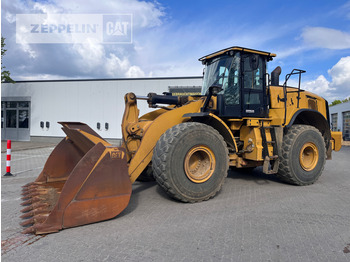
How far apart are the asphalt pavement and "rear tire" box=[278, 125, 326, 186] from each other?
72cm

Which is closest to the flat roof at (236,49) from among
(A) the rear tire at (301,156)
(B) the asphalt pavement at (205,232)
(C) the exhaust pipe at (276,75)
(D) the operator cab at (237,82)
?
(D) the operator cab at (237,82)

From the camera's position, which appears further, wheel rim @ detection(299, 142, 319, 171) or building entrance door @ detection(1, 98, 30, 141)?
building entrance door @ detection(1, 98, 30, 141)

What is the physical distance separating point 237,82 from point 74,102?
47.2 ft

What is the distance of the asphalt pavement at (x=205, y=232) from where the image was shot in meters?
2.75

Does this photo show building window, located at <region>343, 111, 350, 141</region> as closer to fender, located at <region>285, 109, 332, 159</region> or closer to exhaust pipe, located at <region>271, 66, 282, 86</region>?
fender, located at <region>285, 109, 332, 159</region>

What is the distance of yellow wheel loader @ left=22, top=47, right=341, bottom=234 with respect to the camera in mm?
3439

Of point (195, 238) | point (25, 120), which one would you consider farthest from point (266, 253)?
point (25, 120)

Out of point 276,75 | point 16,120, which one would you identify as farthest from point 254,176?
point 16,120

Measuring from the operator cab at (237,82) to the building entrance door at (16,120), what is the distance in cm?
1695

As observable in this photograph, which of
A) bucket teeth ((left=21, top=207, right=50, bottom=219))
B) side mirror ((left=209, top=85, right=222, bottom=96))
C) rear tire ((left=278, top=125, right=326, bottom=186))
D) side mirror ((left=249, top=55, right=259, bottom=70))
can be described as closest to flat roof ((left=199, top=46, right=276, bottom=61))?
side mirror ((left=249, top=55, right=259, bottom=70))

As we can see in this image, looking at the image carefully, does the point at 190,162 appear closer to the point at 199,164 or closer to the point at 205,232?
the point at 199,164

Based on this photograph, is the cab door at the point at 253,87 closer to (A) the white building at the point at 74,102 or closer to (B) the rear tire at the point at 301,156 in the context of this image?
(B) the rear tire at the point at 301,156

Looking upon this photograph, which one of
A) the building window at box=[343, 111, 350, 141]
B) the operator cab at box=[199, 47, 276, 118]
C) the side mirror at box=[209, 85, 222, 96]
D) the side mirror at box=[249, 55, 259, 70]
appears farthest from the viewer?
the building window at box=[343, 111, 350, 141]

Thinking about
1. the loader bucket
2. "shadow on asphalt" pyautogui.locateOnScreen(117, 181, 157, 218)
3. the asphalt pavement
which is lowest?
the asphalt pavement
